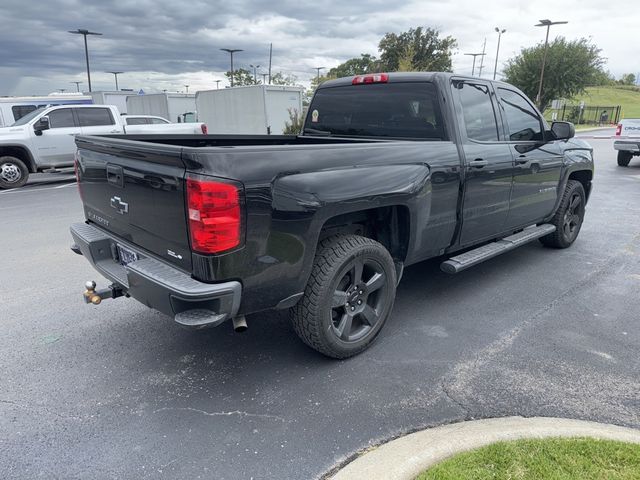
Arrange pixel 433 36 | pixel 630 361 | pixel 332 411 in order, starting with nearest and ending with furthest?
pixel 332 411, pixel 630 361, pixel 433 36

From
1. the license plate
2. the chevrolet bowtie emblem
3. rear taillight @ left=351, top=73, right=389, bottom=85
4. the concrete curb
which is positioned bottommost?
the concrete curb

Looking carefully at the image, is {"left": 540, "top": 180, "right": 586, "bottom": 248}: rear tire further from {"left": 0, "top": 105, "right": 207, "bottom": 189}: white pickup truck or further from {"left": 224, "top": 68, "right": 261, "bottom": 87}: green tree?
{"left": 224, "top": 68, "right": 261, "bottom": 87}: green tree

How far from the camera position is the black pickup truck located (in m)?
2.45

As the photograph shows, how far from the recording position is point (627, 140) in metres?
14.4

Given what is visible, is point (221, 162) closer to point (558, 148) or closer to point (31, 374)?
point (31, 374)

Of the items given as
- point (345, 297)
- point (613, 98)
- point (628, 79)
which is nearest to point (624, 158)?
point (345, 297)

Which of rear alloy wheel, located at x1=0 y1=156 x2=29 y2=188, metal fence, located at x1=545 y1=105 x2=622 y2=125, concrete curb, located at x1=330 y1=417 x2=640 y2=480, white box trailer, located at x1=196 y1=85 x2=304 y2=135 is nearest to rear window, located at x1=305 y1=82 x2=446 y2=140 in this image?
concrete curb, located at x1=330 y1=417 x2=640 y2=480

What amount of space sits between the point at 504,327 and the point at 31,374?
3.49m

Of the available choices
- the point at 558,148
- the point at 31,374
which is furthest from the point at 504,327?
the point at 31,374

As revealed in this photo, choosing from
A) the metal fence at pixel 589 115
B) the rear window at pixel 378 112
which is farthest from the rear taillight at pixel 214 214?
the metal fence at pixel 589 115

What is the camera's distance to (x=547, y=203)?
521cm

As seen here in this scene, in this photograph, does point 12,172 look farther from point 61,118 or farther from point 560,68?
point 560,68

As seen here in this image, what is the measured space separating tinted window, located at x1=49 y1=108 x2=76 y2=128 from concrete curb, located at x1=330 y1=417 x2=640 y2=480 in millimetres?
12638

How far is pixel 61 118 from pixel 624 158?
16.6 metres
